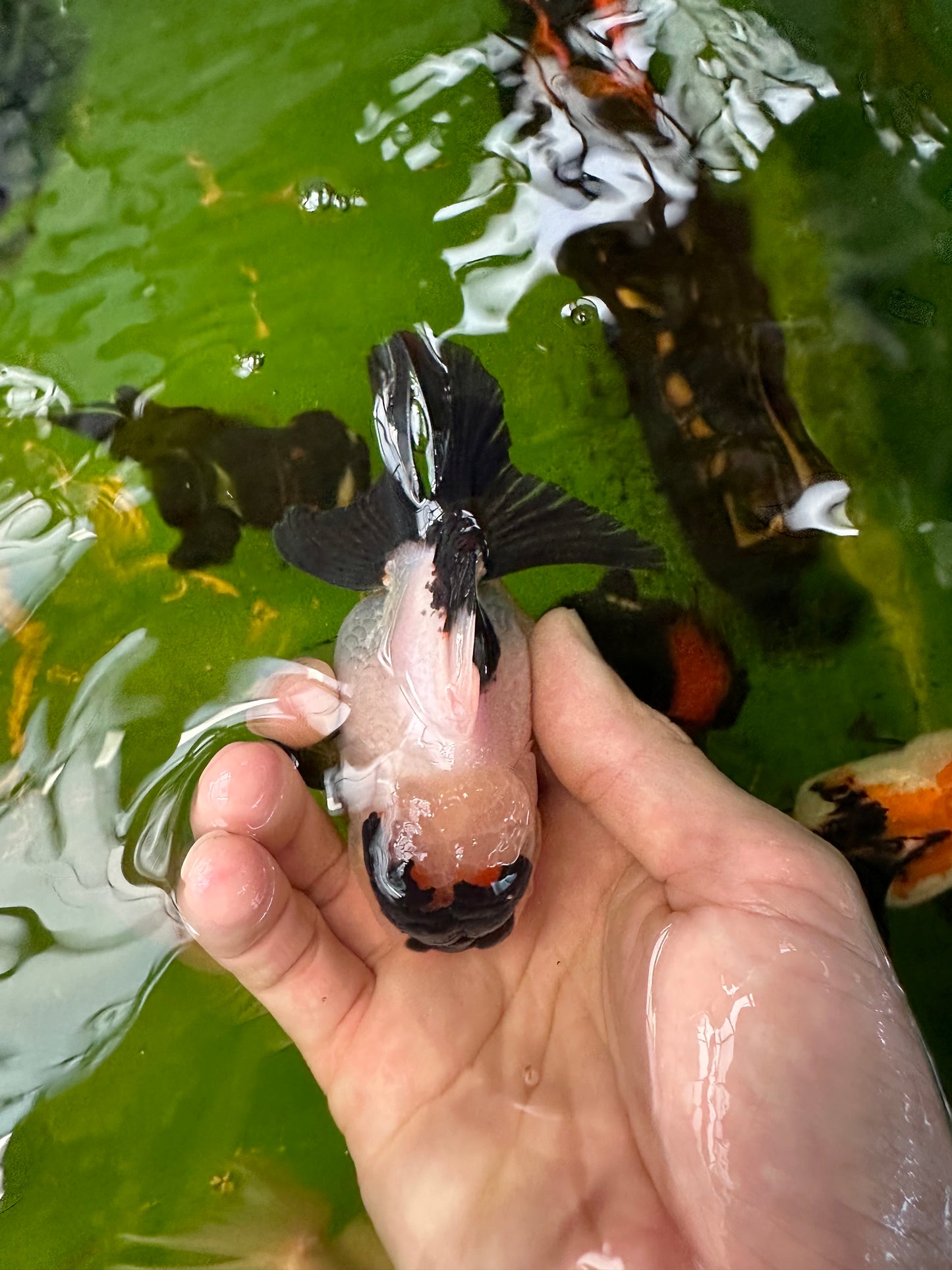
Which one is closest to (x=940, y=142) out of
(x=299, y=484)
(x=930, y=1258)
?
(x=299, y=484)

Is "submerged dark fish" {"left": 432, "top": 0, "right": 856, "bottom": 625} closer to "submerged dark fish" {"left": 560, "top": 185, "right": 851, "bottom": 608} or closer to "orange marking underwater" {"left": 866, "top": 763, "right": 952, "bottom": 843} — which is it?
"submerged dark fish" {"left": 560, "top": 185, "right": 851, "bottom": 608}

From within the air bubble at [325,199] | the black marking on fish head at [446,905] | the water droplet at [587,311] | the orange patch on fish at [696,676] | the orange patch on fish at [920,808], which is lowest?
the orange patch on fish at [920,808]

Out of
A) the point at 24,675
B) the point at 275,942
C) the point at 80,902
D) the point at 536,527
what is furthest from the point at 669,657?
the point at 24,675

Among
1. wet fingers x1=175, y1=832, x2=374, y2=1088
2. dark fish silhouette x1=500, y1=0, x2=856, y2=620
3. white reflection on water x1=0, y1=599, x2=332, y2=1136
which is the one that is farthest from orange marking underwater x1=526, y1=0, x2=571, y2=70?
wet fingers x1=175, y1=832, x2=374, y2=1088

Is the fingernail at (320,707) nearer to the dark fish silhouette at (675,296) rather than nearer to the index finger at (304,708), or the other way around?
the index finger at (304,708)

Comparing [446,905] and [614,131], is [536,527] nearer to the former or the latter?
[446,905]

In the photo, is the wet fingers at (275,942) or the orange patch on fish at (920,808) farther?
the orange patch on fish at (920,808)

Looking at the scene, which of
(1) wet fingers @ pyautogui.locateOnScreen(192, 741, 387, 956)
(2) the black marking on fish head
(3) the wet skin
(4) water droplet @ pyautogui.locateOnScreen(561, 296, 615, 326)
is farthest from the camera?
(4) water droplet @ pyautogui.locateOnScreen(561, 296, 615, 326)

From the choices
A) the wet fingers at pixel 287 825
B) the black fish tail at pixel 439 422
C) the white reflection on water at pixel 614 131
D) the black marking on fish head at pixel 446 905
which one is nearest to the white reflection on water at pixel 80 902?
the wet fingers at pixel 287 825
